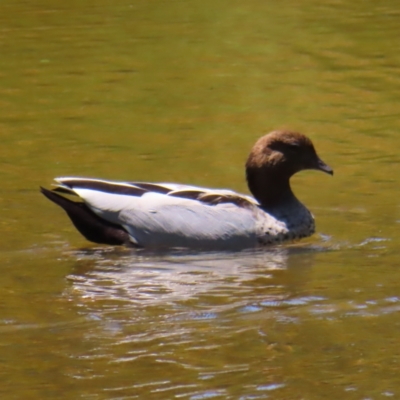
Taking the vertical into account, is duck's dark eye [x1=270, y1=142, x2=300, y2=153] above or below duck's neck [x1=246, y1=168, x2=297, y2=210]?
above

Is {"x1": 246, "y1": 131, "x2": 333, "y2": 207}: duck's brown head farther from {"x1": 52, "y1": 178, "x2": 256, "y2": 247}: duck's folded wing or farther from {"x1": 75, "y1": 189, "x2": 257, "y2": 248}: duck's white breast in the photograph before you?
{"x1": 75, "y1": 189, "x2": 257, "y2": 248}: duck's white breast

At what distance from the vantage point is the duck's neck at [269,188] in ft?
30.5

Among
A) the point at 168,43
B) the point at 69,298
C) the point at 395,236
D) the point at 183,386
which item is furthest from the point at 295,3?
the point at 183,386

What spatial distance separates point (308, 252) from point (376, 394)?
→ 306 centimetres

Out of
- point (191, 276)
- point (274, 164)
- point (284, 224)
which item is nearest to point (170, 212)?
point (191, 276)

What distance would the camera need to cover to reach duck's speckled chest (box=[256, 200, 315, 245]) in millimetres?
8922

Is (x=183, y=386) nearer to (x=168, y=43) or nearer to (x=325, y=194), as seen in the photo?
(x=325, y=194)

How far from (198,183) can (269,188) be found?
1.44 m

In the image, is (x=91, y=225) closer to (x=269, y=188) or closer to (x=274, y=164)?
(x=269, y=188)

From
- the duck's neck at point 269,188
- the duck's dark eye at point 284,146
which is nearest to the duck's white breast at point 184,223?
the duck's neck at point 269,188

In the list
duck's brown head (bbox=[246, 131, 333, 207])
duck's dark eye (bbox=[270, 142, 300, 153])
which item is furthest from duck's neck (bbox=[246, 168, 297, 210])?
duck's dark eye (bbox=[270, 142, 300, 153])

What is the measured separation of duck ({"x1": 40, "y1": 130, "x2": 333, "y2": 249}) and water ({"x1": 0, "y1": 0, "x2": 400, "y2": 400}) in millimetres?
146

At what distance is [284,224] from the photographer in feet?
29.8

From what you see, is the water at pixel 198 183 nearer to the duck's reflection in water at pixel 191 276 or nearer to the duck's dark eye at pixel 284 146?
the duck's reflection in water at pixel 191 276
